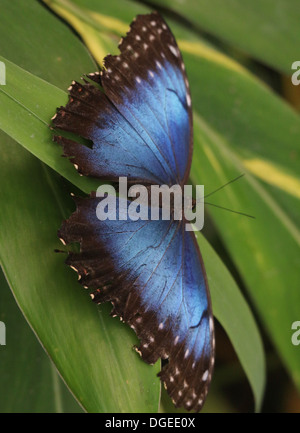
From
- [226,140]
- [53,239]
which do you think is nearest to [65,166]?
[53,239]

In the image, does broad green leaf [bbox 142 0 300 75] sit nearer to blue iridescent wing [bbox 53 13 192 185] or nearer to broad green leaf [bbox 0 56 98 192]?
blue iridescent wing [bbox 53 13 192 185]

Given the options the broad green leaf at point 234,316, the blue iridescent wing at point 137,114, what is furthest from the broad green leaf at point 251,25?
the broad green leaf at point 234,316

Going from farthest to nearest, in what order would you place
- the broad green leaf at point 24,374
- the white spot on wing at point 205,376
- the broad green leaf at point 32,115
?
the broad green leaf at point 24,374
the white spot on wing at point 205,376
the broad green leaf at point 32,115

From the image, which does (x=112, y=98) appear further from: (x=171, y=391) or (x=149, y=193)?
(x=171, y=391)

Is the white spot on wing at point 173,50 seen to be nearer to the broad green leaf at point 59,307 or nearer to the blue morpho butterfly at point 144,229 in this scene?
the blue morpho butterfly at point 144,229

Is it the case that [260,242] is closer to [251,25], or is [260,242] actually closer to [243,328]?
[243,328]

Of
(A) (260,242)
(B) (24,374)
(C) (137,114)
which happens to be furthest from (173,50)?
(B) (24,374)
